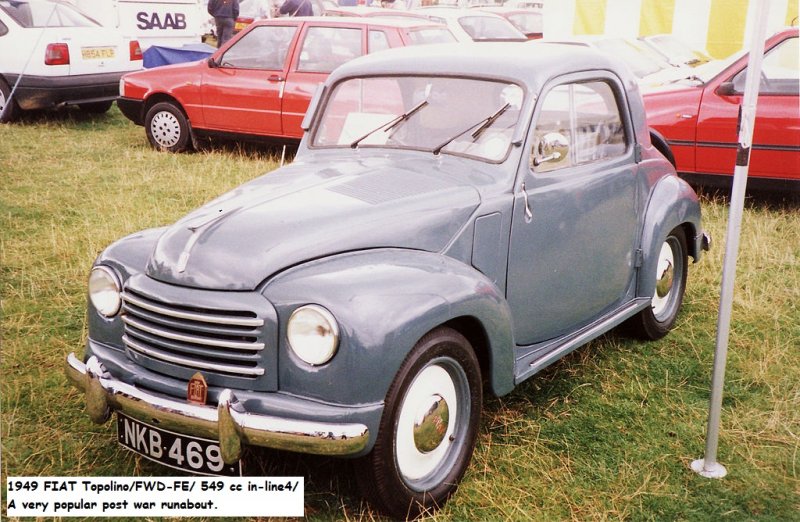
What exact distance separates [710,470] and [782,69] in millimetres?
5278

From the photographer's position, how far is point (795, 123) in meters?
7.16

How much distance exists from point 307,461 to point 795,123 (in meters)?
5.75

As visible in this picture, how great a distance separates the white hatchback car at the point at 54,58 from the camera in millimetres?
10602

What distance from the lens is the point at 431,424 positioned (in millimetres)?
2998

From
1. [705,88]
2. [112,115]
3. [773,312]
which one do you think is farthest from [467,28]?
[773,312]

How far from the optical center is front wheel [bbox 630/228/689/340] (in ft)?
15.5

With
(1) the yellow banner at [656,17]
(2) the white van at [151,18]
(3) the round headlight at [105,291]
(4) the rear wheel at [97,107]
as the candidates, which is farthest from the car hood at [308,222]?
(2) the white van at [151,18]

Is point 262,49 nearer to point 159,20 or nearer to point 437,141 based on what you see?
point 437,141

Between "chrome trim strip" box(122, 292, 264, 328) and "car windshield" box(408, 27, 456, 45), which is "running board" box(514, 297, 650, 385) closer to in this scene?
"chrome trim strip" box(122, 292, 264, 328)

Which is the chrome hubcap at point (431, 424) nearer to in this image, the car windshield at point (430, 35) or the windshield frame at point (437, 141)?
the windshield frame at point (437, 141)

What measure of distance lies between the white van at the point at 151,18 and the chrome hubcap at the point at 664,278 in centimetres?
1125

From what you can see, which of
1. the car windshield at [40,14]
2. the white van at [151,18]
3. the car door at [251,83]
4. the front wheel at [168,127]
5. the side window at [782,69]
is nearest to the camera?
the side window at [782,69]

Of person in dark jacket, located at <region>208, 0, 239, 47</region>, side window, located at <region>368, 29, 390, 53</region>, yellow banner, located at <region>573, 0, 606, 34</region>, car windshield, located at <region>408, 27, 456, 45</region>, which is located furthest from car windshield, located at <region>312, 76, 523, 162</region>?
person in dark jacket, located at <region>208, 0, 239, 47</region>

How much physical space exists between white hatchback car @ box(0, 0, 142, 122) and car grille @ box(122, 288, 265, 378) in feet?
28.2
